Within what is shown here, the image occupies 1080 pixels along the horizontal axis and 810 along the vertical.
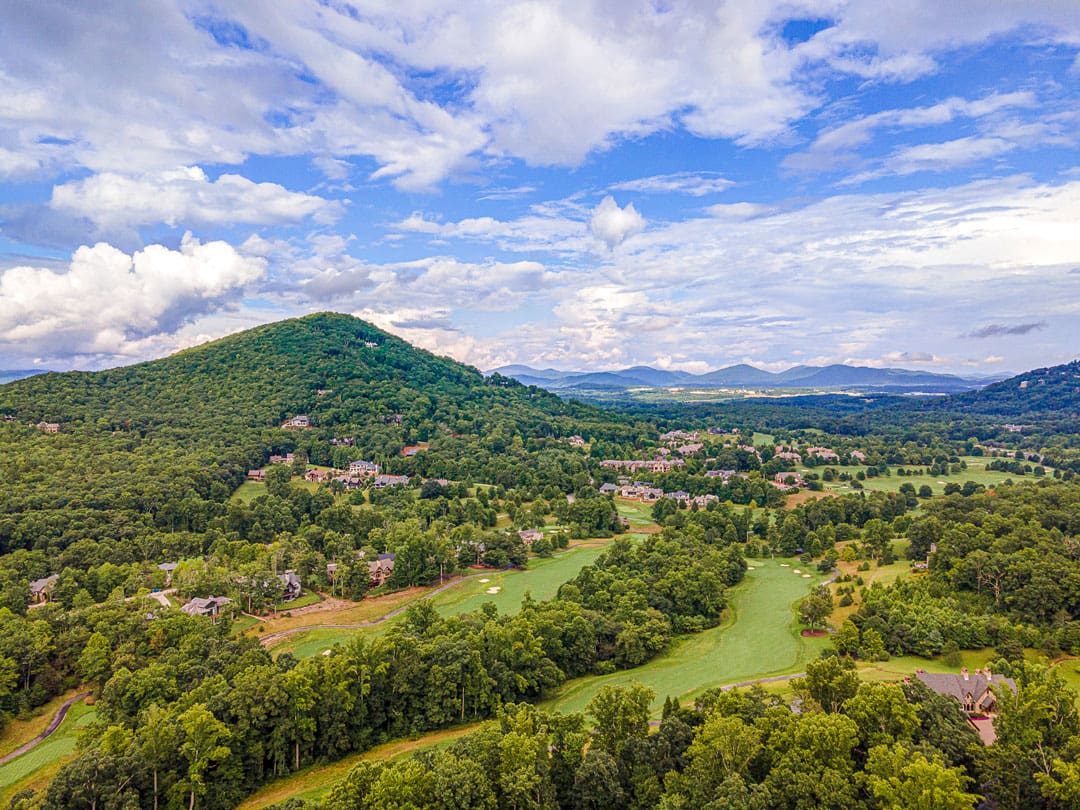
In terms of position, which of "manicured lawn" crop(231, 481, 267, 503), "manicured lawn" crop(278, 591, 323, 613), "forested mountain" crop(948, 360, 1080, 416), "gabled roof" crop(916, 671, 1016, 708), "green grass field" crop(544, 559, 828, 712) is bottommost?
"green grass field" crop(544, 559, 828, 712)

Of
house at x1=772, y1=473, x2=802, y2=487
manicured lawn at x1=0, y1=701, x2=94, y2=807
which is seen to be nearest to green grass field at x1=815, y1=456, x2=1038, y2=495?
house at x1=772, y1=473, x2=802, y2=487

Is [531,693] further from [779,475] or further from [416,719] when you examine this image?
[779,475]

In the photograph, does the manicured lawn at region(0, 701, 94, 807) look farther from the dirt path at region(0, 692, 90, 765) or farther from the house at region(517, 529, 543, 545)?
the house at region(517, 529, 543, 545)

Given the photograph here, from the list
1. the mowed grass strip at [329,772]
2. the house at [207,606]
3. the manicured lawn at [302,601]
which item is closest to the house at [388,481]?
the manicured lawn at [302,601]

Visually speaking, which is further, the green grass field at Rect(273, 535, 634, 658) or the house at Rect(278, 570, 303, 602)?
the house at Rect(278, 570, 303, 602)

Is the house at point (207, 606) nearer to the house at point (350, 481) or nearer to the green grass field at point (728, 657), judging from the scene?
the green grass field at point (728, 657)

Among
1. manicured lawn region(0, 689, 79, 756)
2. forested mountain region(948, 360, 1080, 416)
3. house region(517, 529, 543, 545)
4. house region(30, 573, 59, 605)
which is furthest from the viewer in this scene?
forested mountain region(948, 360, 1080, 416)
